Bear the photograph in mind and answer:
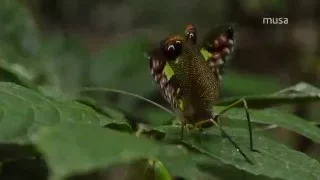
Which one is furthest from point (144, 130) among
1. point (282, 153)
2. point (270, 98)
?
point (270, 98)

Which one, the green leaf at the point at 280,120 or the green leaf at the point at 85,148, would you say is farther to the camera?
the green leaf at the point at 280,120

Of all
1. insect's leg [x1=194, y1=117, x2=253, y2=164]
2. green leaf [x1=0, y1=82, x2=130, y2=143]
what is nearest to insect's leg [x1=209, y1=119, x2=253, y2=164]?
insect's leg [x1=194, y1=117, x2=253, y2=164]

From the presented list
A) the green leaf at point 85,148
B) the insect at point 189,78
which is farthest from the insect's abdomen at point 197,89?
the green leaf at point 85,148

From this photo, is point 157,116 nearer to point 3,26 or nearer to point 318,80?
point 3,26

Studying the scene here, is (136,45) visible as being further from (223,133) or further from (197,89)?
(223,133)

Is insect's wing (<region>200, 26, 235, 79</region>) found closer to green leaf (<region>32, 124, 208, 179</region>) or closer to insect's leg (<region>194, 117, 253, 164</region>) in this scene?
insect's leg (<region>194, 117, 253, 164</region>)

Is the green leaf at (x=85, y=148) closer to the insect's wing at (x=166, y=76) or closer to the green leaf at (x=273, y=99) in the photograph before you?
the insect's wing at (x=166, y=76)

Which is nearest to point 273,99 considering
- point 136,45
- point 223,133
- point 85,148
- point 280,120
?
point 280,120
